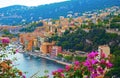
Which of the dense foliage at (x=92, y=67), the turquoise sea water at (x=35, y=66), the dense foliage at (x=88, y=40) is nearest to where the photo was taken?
the dense foliage at (x=92, y=67)

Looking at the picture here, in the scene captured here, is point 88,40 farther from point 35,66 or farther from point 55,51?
point 35,66

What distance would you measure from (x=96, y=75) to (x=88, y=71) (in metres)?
0.04

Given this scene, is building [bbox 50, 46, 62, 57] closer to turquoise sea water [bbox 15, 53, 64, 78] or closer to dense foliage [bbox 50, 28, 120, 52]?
dense foliage [bbox 50, 28, 120, 52]

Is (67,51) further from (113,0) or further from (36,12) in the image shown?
Result: (36,12)

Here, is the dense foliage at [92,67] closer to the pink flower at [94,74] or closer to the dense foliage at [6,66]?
the pink flower at [94,74]

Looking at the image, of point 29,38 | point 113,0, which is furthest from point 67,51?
point 113,0

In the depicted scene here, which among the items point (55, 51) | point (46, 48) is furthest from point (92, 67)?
point (46, 48)

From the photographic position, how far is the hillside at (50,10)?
40.9 m

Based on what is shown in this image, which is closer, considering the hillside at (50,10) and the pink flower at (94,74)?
the pink flower at (94,74)

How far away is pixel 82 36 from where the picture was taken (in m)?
17.8

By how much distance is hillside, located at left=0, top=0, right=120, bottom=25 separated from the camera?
40938mm

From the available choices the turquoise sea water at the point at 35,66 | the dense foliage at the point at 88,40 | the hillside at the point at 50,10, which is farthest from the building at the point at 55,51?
the hillside at the point at 50,10

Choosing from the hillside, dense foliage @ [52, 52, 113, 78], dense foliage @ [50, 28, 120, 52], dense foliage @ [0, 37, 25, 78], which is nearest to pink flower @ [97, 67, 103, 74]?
dense foliage @ [52, 52, 113, 78]

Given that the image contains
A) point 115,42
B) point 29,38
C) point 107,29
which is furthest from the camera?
point 29,38
